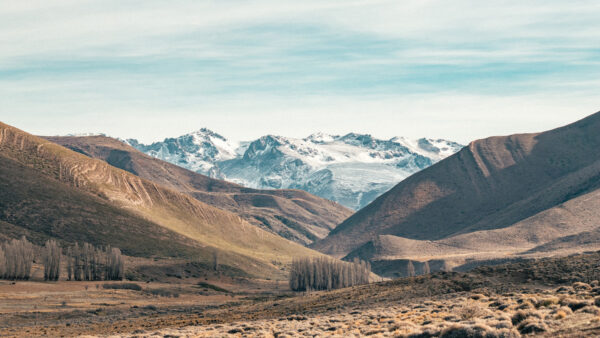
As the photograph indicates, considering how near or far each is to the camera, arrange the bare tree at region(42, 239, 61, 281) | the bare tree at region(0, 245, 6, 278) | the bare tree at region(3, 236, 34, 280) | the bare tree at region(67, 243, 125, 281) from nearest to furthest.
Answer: the bare tree at region(0, 245, 6, 278), the bare tree at region(3, 236, 34, 280), the bare tree at region(42, 239, 61, 281), the bare tree at region(67, 243, 125, 281)

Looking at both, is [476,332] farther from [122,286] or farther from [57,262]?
[57,262]

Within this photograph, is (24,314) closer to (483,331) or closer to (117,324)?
(117,324)

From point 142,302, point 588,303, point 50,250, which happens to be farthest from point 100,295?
point 588,303

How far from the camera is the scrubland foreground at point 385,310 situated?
4328cm

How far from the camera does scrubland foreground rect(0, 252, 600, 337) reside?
43.3 m

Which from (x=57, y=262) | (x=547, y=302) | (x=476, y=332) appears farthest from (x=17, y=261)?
(x=476, y=332)

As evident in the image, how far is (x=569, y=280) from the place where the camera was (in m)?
77.8

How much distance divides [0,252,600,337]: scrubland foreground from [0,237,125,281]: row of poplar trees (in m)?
10.7

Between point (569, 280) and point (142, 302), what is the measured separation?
9422 cm

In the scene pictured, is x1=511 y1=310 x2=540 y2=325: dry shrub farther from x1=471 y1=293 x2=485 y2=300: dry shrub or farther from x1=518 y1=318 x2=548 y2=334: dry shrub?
x1=471 y1=293 x2=485 y2=300: dry shrub

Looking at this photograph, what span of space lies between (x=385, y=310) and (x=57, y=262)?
125147 mm

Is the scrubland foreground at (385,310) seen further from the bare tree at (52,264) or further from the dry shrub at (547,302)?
the bare tree at (52,264)

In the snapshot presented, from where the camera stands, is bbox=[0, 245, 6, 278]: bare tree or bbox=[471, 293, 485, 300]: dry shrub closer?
bbox=[471, 293, 485, 300]: dry shrub

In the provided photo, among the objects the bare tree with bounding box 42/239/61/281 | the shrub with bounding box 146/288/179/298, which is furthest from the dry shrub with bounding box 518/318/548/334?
the bare tree with bounding box 42/239/61/281
